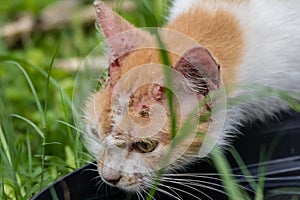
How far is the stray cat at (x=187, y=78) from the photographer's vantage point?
2.37 metres

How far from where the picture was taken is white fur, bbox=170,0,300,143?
271cm

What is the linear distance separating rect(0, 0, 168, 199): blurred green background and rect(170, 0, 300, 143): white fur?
311 mm

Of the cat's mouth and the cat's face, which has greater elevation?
the cat's face

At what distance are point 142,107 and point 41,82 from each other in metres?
1.54

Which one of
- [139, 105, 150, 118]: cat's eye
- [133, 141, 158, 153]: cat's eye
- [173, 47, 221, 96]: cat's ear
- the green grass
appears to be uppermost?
[173, 47, 221, 96]: cat's ear

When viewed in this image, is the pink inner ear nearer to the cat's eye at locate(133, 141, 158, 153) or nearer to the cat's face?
the cat's face

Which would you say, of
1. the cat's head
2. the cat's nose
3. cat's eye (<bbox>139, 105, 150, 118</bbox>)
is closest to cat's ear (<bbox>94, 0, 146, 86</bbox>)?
the cat's head

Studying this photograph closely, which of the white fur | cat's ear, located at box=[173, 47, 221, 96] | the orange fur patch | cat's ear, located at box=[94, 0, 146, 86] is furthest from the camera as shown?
the white fur

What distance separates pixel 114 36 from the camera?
2.49 metres

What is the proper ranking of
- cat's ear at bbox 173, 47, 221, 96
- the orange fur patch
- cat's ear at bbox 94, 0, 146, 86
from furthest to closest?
the orange fur patch → cat's ear at bbox 94, 0, 146, 86 → cat's ear at bbox 173, 47, 221, 96

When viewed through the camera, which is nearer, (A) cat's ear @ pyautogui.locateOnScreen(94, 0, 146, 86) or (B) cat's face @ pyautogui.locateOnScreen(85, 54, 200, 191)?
(B) cat's face @ pyautogui.locateOnScreen(85, 54, 200, 191)

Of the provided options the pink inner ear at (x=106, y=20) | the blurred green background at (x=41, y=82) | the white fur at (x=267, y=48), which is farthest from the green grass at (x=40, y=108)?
the white fur at (x=267, y=48)

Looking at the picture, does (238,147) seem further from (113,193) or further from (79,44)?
(79,44)

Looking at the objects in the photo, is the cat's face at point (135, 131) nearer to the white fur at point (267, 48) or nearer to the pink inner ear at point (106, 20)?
the pink inner ear at point (106, 20)
